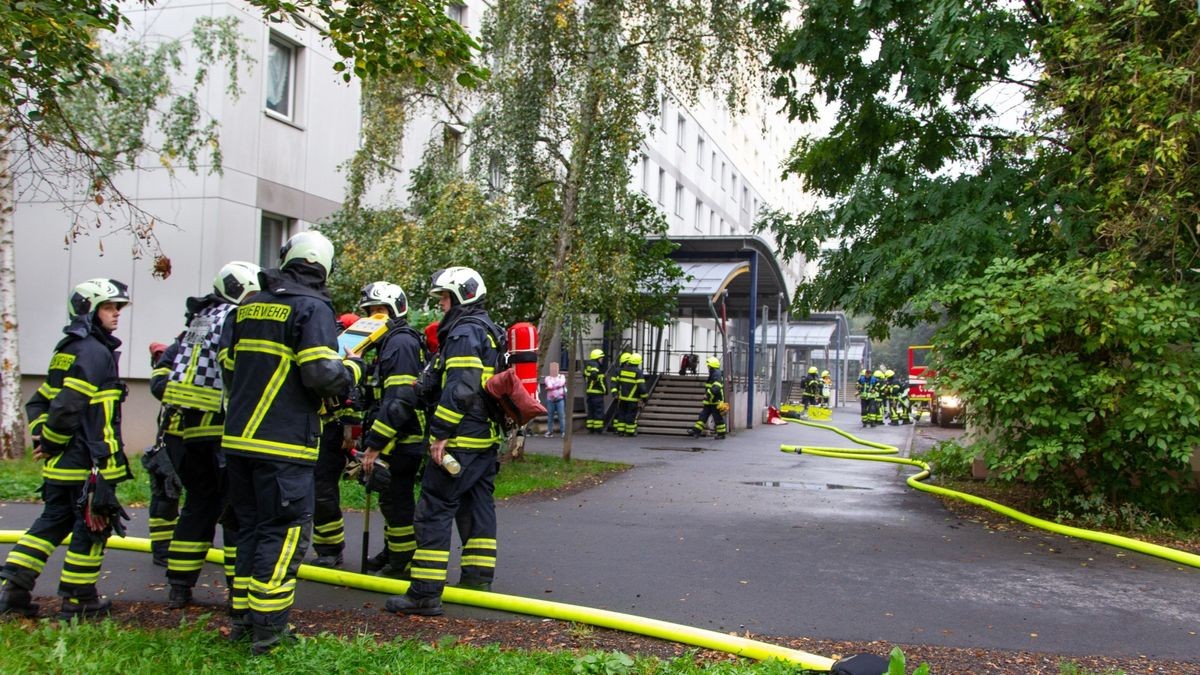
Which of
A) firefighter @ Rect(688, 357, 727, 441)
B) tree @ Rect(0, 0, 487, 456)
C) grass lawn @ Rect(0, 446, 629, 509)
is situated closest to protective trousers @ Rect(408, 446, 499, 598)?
tree @ Rect(0, 0, 487, 456)

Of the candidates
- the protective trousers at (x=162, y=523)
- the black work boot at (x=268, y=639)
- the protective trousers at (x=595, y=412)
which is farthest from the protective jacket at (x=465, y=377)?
the protective trousers at (x=595, y=412)

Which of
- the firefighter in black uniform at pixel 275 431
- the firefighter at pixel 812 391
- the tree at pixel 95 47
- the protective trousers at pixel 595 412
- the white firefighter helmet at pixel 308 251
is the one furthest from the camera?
the firefighter at pixel 812 391

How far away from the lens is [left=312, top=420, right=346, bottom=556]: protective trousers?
6391mm

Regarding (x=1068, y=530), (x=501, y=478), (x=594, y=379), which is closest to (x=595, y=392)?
(x=594, y=379)

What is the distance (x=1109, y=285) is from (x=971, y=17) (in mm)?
2941

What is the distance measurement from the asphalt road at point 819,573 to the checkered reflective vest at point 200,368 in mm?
1261

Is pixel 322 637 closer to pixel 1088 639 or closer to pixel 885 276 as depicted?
pixel 1088 639

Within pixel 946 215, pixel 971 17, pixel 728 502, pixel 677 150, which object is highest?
pixel 677 150

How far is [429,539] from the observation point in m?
5.37

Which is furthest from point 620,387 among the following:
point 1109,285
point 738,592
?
point 738,592

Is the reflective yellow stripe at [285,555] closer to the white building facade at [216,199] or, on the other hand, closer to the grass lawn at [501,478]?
the grass lawn at [501,478]

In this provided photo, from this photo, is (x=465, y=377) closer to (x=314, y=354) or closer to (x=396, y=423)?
(x=396, y=423)

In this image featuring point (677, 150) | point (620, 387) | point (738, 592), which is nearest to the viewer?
point (738, 592)

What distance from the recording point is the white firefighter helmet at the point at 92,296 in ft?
17.5
